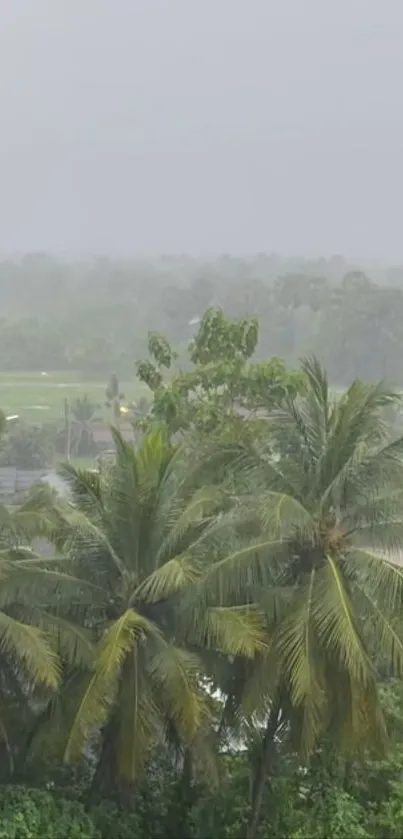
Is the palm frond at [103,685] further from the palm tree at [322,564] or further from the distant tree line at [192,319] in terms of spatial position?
the distant tree line at [192,319]

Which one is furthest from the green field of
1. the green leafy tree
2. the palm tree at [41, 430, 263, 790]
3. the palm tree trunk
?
the palm tree trunk

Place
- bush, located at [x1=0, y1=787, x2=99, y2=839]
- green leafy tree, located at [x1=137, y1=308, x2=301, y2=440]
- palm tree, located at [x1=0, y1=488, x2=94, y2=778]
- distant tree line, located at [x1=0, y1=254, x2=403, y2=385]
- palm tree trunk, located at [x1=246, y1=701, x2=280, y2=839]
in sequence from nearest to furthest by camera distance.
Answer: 1. bush, located at [x1=0, y1=787, x2=99, y2=839]
2. palm tree, located at [x1=0, y1=488, x2=94, y2=778]
3. palm tree trunk, located at [x1=246, y1=701, x2=280, y2=839]
4. green leafy tree, located at [x1=137, y1=308, x2=301, y2=440]
5. distant tree line, located at [x1=0, y1=254, x2=403, y2=385]

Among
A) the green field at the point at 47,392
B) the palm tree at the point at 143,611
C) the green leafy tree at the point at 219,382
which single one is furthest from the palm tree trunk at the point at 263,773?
the green field at the point at 47,392

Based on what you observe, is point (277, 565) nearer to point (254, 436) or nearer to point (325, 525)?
point (325, 525)

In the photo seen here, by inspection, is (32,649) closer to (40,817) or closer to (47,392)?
(40,817)

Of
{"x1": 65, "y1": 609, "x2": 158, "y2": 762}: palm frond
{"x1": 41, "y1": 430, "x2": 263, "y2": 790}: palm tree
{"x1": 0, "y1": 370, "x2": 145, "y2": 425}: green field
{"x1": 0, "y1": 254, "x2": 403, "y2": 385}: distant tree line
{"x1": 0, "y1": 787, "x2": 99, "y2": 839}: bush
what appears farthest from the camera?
{"x1": 0, "y1": 254, "x2": 403, "y2": 385}: distant tree line

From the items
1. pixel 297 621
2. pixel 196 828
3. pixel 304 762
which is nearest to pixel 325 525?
pixel 297 621

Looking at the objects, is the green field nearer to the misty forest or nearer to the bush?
the misty forest
